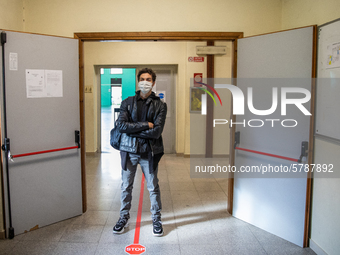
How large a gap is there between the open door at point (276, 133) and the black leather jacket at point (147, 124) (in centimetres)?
94

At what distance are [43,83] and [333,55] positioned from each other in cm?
265

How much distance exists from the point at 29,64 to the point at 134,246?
2.01 metres

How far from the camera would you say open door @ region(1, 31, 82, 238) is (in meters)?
2.75

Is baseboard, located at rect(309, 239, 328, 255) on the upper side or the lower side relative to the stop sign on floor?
upper

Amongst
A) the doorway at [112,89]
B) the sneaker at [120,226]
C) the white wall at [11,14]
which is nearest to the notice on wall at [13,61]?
the white wall at [11,14]

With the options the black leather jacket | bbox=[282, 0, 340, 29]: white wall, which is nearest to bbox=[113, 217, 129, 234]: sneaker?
the black leather jacket

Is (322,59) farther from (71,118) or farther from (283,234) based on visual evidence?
(71,118)

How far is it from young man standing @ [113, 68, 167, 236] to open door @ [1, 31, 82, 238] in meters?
0.70

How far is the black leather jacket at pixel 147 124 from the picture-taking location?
2725 mm

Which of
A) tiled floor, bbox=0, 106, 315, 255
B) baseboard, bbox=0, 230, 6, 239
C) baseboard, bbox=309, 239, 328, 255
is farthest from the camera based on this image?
baseboard, bbox=0, 230, 6, 239

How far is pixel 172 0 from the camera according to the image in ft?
10.5

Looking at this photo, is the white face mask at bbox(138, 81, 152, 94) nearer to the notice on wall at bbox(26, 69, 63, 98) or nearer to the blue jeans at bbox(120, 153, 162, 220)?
the blue jeans at bbox(120, 153, 162, 220)

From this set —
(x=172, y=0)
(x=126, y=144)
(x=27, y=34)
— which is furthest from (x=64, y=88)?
(x=172, y=0)

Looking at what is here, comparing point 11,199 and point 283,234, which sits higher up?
point 11,199
